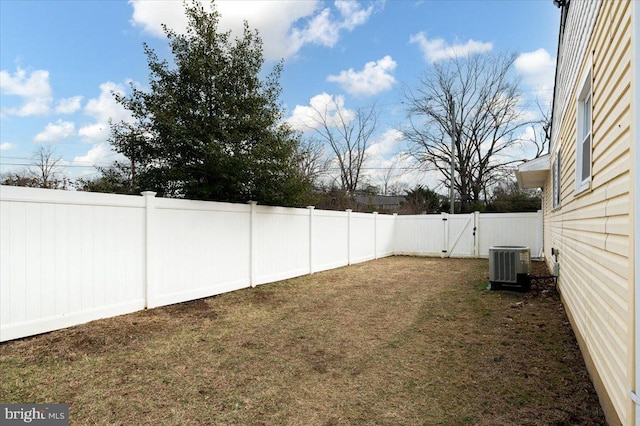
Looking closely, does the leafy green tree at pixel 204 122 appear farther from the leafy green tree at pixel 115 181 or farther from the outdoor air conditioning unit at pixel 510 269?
the outdoor air conditioning unit at pixel 510 269

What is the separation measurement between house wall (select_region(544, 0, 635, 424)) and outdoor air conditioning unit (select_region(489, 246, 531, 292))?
3.08 metres

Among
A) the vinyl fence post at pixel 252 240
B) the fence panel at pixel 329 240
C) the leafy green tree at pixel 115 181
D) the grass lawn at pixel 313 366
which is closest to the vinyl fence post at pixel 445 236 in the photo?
the fence panel at pixel 329 240

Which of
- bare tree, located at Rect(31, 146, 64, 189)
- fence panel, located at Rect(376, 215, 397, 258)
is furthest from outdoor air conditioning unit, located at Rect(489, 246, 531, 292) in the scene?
bare tree, located at Rect(31, 146, 64, 189)

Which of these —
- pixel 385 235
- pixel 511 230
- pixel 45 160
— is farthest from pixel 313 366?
pixel 45 160

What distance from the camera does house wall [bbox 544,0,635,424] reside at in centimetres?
190

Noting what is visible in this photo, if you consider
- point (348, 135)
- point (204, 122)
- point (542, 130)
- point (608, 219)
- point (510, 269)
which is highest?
point (348, 135)

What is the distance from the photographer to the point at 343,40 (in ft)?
44.8

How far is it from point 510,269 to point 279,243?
4748 millimetres

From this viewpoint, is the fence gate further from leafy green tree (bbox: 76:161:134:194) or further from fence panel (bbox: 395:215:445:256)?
leafy green tree (bbox: 76:161:134:194)

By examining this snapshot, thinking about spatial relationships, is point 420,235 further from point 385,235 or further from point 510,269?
point 510,269

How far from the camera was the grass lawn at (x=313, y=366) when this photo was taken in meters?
2.45

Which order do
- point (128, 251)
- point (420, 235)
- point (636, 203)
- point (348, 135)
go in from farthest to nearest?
point (348, 135) → point (420, 235) → point (128, 251) → point (636, 203)

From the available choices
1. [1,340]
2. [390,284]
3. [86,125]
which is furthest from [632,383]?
[86,125]

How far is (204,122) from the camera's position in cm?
642
